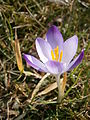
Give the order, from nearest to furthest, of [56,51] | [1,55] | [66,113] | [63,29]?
[56,51] < [66,113] < [1,55] < [63,29]

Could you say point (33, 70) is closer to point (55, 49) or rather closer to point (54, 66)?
point (55, 49)

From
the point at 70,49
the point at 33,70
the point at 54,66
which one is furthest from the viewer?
the point at 33,70

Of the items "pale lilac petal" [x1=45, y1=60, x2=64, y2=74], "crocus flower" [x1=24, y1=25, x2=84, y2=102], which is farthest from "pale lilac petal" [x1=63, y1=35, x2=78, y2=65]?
"pale lilac petal" [x1=45, y1=60, x2=64, y2=74]

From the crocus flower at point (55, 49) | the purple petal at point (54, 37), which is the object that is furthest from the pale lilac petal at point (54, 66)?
the purple petal at point (54, 37)

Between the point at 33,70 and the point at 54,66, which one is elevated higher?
the point at 33,70

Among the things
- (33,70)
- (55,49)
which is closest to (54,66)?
(55,49)

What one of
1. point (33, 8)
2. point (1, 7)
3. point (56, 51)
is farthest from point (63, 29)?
point (56, 51)

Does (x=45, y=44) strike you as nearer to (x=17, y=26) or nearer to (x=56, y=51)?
(x=56, y=51)
